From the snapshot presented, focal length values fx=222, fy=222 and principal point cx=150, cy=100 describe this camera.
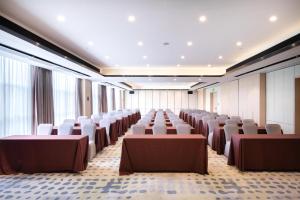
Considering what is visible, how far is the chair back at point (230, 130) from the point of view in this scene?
6.25m

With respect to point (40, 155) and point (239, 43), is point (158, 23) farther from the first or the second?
point (40, 155)

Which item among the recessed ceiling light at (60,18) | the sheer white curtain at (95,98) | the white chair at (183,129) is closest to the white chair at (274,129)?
the white chair at (183,129)

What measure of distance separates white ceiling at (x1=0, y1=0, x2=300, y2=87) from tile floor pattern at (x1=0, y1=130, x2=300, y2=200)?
10.9ft

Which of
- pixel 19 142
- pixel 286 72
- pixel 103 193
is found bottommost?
pixel 103 193

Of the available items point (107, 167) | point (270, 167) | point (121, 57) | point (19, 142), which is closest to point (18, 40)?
point (19, 142)

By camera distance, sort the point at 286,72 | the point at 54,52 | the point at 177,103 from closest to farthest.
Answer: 1. the point at 54,52
2. the point at 286,72
3. the point at 177,103

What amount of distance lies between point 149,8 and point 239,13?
1.79 m

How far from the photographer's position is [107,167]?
5.43 meters

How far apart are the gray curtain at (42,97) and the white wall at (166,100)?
698 inches

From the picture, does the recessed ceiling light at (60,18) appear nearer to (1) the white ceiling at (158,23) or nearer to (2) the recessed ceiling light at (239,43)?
(1) the white ceiling at (158,23)

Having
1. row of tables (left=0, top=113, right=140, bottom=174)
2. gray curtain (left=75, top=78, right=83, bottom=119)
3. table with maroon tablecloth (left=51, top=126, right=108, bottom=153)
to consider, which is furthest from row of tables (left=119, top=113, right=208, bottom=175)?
gray curtain (left=75, top=78, right=83, bottom=119)

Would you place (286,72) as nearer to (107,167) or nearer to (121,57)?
(121,57)

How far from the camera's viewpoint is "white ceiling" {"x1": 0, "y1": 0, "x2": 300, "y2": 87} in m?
4.02

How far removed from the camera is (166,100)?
26656 millimetres
